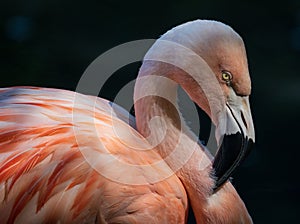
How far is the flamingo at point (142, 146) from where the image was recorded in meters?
1.80

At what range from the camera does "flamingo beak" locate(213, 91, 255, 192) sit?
192 cm

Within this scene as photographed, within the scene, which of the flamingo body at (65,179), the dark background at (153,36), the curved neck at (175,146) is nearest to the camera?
the flamingo body at (65,179)

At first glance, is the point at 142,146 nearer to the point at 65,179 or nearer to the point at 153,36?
the point at 65,179

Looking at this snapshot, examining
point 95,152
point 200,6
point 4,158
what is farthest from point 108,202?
point 200,6

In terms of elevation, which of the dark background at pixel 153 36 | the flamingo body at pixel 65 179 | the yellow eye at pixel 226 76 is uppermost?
the yellow eye at pixel 226 76

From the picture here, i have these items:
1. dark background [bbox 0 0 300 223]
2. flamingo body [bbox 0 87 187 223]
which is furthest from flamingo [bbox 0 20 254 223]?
dark background [bbox 0 0 300 223]

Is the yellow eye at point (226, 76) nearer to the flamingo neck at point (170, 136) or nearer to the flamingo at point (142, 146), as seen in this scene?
the flamingo at point (142, 146)

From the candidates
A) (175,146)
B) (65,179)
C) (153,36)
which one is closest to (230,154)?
(175,146)

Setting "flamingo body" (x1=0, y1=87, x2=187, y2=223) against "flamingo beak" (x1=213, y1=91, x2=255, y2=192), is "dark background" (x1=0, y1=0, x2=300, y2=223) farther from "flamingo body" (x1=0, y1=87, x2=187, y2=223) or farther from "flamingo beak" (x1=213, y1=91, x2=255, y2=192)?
"flamingo body" (x1=0, y1=87, x2=187, y2=223)

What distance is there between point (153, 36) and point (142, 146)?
2.08 metres

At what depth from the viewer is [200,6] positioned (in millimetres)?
4133

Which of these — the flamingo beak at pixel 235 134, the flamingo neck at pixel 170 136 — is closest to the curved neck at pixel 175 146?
the flamingo neck at pixel 170 136

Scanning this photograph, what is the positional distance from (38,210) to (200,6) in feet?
8.63

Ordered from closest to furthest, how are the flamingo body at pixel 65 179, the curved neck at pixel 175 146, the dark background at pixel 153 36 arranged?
the flamingo body at pixel 65 179 → the curved neck at pixel 175 146 → the dark background at pixel 153 36
